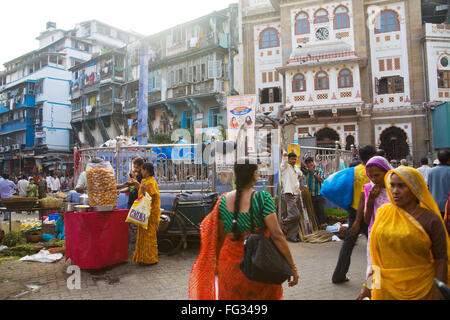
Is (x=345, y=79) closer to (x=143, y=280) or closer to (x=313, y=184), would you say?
(x=313, y=184)

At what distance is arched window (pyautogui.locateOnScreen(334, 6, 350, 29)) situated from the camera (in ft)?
71.5

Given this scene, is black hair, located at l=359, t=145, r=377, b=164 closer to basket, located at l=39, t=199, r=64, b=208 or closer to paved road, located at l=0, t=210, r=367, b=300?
paved road, located at l=0, t=210, r=367, b=300

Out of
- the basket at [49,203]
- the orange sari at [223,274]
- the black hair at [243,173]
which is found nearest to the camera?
the orange sari at [223,274]

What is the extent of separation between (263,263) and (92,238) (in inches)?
145

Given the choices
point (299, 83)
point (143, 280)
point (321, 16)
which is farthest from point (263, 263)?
point (321, 16)

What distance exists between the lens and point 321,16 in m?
22.4

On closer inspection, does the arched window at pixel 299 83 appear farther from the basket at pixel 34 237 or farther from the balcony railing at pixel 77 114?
the balcony railing at pixel 77 114

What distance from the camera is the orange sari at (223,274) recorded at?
2.44 meters

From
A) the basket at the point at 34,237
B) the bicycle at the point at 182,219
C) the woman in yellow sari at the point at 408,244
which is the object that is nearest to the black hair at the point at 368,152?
the woman in yellow sari at the point at 408,244

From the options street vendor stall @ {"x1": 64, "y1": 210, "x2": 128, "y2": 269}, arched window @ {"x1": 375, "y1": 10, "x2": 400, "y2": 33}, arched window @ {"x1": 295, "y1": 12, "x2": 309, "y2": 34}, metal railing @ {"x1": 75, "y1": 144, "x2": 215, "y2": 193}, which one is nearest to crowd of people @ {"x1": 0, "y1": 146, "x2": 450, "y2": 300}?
street vendor stall @ {"x1": 64, "y1": 210, "x2": 128, "y2": 269}

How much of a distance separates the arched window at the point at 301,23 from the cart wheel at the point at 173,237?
20229mm

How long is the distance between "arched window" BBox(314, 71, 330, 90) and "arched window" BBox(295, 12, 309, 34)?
3363mm

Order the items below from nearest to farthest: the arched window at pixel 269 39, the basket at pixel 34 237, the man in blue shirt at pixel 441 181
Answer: the man in blue shirt at pixel 441 181
the basket at pixel 34 237
the arched window at pixel 269 39
